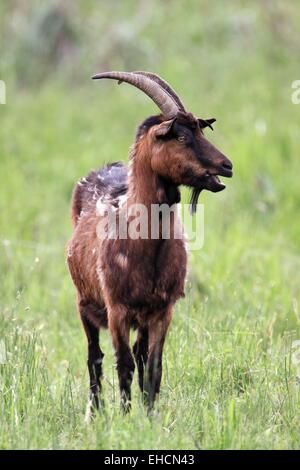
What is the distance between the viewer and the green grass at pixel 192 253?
6219 millimetres

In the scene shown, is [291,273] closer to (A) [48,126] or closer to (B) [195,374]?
(B) [195,374]

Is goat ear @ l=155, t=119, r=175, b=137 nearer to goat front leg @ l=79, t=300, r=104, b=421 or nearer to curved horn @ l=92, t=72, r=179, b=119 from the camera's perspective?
Result: curved horn @ l=92, t=72, r=179, b=119

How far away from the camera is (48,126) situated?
54.3 feet

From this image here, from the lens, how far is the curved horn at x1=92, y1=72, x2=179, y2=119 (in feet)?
20.8

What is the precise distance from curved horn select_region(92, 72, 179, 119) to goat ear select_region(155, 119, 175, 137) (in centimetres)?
7

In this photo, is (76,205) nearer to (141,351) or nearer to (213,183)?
(141,351)

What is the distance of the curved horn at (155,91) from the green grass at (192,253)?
1.51 m

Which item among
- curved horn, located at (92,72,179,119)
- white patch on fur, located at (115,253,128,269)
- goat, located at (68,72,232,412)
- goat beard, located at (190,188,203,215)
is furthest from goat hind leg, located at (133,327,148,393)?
curved horn, located at (92,72,179,119)

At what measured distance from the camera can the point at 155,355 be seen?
680 cm

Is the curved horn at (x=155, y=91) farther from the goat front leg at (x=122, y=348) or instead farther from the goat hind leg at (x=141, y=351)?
the goat hind leg at (x=141, y=351)

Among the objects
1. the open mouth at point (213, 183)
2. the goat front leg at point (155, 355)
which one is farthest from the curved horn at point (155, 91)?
the goat front leg at point (155, 355)
